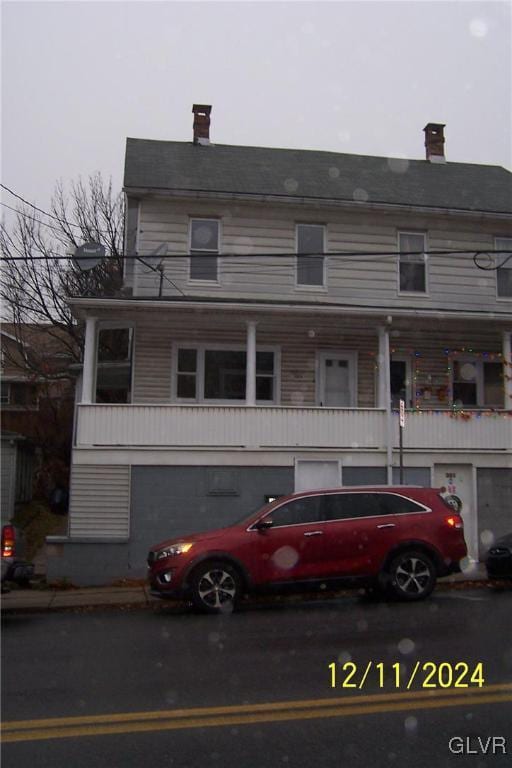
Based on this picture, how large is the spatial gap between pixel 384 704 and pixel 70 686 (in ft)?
8.59

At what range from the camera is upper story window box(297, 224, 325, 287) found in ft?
63.4

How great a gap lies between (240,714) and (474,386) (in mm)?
15062

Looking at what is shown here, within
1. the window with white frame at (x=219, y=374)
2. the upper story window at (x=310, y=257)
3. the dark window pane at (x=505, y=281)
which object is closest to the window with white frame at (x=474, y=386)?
the dark window pane at (x=505, y=281)

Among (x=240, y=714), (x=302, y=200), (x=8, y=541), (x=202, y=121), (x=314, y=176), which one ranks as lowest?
(x=240, y=714)

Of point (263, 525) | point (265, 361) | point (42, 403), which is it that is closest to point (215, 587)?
point (263, 525)

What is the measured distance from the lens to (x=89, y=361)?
16.6m

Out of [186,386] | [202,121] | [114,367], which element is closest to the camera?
[114,367]

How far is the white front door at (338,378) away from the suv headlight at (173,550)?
867 centimetres

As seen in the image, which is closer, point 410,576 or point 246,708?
point 246,708

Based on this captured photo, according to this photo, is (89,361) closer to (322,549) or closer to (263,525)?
(263,525)

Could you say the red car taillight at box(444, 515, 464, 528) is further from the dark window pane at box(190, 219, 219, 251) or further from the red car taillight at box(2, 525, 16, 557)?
the dark window pane at box(190, 219, 219, 251)

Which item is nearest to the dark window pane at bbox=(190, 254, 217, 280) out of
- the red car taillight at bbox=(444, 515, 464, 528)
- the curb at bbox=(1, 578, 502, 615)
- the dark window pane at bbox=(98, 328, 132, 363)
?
the dark window pane at bbox=(98, 328, 132, 363)
